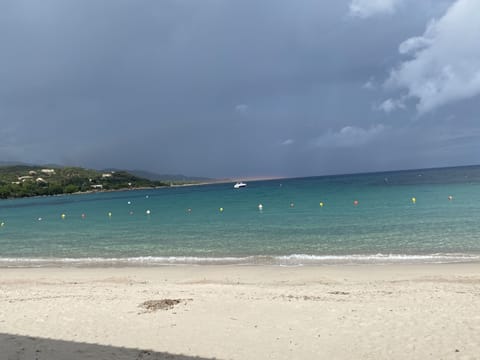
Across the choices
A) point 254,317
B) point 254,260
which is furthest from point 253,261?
point 254,317

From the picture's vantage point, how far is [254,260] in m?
18.0

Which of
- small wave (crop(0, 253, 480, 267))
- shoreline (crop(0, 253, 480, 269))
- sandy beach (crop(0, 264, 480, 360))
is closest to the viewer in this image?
sandy beach (crop(0, 264, 480, 360))

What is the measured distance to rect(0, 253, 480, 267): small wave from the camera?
16266 mm

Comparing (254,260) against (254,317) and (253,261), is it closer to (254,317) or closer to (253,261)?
(253,261)

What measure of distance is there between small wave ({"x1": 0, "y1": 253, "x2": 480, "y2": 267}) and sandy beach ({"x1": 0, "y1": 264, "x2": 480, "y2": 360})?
212 cm

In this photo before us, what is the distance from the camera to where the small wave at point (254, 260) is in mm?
16266

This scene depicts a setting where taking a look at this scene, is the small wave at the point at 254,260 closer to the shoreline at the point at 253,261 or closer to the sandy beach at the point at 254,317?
the shoreline at the point at 253,261

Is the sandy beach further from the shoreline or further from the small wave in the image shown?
the small wave

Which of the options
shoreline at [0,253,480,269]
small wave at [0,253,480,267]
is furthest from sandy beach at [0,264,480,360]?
small wave at [0,253,480,267]

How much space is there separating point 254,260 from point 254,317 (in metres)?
9.35

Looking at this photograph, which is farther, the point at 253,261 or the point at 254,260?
the point at 254,260

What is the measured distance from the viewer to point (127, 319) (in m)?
8.80

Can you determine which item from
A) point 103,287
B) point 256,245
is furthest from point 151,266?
point 256,245

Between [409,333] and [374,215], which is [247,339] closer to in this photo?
[409,333]
